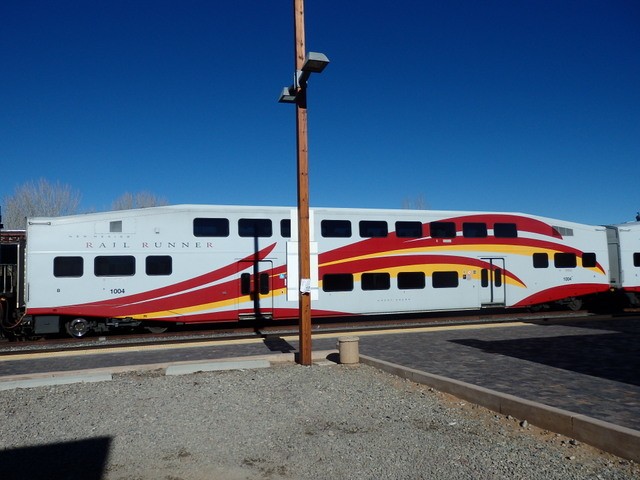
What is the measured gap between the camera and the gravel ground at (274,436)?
179 inches

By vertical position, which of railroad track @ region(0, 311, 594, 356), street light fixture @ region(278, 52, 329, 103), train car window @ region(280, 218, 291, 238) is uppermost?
street light fixture @ region(278, 52, 329, 103)

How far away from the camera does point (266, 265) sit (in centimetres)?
1582

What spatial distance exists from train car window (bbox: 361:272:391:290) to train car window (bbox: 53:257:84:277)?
338 inches

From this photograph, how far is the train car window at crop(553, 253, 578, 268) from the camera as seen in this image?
18.8 m

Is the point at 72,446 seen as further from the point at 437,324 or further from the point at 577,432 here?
the point at 437,324

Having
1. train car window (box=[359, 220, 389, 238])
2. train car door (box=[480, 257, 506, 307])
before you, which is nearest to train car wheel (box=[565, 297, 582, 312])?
train car door (box=[480, 257, 506, 307])

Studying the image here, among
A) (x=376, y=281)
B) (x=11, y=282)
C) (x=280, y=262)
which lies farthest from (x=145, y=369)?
(x=376, y=281)

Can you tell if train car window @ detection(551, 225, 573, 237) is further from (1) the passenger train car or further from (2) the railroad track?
(2) the railroad track

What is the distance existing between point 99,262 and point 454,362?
10417 millimetres

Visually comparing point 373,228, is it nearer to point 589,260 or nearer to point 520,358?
point 520,358

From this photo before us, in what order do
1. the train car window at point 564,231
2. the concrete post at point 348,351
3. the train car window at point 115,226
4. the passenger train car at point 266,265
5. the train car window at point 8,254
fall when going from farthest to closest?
the train car window at point 564,231, the train car window at point 8,254, the train car window at point 115,226, the passenger train car at point 266,265, the concrete post at point 348,351

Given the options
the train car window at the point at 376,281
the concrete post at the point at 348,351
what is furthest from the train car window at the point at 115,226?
the concrete post at the point at 348,351

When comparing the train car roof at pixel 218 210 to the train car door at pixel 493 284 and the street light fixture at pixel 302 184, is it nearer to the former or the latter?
the train car door at pixel 493 284

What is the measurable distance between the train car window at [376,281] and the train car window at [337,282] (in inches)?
19.1
